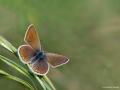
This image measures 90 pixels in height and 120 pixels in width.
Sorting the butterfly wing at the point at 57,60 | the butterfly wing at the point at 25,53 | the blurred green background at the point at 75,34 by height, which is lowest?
the blurred green background at the point at 75,34

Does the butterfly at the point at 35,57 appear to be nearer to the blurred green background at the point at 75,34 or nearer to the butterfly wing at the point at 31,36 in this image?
the butterfly wing at the point at 31,36

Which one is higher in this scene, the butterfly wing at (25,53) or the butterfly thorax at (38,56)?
the butterfly wing at (25,53)

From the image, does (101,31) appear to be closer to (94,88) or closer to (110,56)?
(110,56)

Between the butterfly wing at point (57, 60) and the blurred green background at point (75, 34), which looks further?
the blurred green background at point (75, 34)

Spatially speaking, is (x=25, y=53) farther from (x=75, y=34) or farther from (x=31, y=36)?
(x=75, y=34)

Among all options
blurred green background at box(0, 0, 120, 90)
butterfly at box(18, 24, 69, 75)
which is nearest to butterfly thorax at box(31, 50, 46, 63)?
butterfly at box(18, 24, 69, 75)

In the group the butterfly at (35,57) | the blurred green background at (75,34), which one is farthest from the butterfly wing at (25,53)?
the blurred green background at (75,34)

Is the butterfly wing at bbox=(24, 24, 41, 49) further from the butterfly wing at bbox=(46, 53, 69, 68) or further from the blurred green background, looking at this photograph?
the blurred green background
